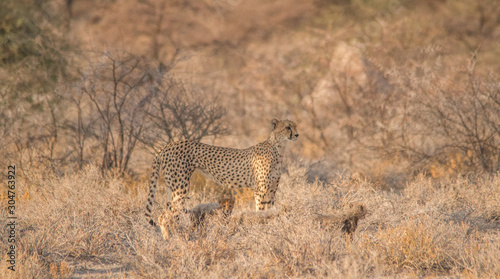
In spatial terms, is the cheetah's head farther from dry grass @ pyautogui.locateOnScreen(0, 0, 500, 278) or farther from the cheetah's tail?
the cheetah's tail

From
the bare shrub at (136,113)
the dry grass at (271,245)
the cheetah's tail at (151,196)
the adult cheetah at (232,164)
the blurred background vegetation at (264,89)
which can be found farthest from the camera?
the blurred background vegetation at (264,89)

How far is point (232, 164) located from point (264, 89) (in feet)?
19.8

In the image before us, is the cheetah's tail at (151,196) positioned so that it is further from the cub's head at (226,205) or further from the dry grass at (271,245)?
the cub's head at (226,205)

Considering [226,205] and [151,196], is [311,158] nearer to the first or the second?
[151,196]

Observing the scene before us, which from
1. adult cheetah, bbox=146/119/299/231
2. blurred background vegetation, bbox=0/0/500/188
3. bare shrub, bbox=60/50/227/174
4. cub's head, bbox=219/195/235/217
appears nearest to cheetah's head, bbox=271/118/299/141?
adult cheetah, bbox=146/119/299/231

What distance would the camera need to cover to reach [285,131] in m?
6.33

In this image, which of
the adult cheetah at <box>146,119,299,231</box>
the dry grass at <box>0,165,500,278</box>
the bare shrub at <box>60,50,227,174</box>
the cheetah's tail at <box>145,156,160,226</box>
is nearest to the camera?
the dry grass at <box>0,165,500,278</box>

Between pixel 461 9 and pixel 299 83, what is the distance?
6.96 metres

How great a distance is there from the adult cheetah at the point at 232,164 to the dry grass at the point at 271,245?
35 cm

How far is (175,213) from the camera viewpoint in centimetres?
576

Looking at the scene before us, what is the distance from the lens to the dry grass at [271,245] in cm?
436

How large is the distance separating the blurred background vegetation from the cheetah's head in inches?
71.9

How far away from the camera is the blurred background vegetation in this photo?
26.6 feet

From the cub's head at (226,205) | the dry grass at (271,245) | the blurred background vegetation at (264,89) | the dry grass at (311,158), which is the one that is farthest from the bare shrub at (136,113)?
the cub's head at (226,205)
